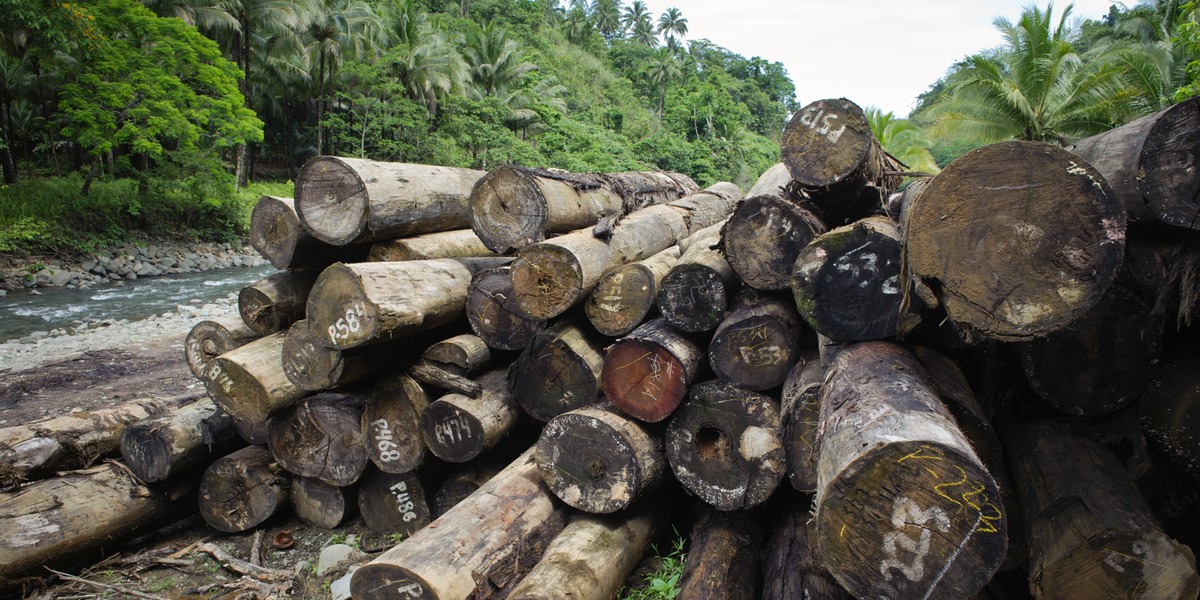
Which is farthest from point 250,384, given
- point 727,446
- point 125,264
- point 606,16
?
point 606,16

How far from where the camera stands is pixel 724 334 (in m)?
3.69

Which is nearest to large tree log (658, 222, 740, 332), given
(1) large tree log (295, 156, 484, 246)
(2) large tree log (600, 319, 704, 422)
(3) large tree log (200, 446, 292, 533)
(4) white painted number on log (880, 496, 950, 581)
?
(2) large tree log (600, 319, 704, 422)

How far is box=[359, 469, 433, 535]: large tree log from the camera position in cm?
454

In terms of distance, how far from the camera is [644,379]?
12.5 feet

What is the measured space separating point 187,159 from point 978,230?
23724mm

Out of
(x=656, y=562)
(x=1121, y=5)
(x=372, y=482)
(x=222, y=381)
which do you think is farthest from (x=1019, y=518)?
(x=1121, y=5)

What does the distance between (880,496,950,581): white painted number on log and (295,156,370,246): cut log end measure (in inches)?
153

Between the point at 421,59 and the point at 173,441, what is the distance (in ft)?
87.5

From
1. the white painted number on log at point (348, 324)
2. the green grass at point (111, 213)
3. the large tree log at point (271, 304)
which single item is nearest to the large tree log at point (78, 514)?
the large tree log at point (271, 304)

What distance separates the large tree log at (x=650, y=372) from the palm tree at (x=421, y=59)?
89.1ft

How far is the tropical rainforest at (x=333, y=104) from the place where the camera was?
16203 millimetres

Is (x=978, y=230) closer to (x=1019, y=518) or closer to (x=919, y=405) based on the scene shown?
(x=919, y=405)

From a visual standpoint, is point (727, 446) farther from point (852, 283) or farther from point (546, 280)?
point (546, 280)

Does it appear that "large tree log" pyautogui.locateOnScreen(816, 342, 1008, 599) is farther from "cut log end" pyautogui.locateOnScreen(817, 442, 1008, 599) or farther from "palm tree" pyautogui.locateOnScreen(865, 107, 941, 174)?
"palm tree" pyautogui.locateOnScreen(865, 107, 941, 174)
